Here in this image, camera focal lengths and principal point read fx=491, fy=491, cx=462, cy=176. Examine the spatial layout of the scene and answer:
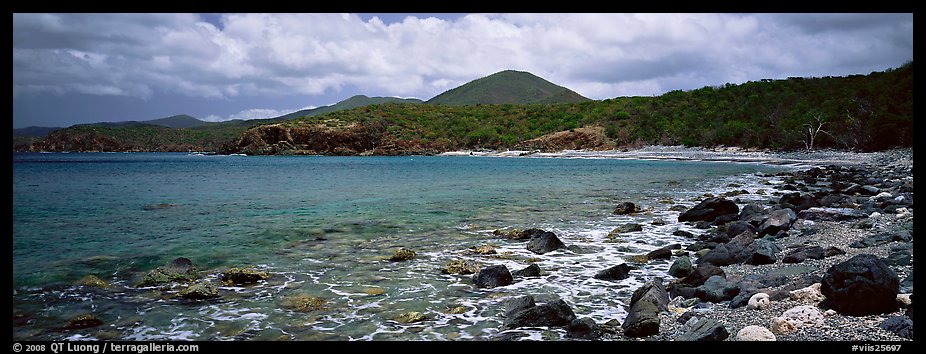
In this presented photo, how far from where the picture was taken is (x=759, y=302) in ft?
21.8

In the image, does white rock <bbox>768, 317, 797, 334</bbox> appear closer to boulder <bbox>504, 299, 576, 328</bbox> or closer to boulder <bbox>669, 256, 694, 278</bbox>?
boulder <bbox>504, 299, 576, 328</bbox>

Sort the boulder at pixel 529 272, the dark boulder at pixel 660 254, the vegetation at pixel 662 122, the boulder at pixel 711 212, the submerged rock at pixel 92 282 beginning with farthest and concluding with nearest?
the vegetation at pixel 662 122 < the boulder at pixel 711 212 < the dark boulder at pixel 660 254 < the boulder at pixel 529 272 < the submerged rock at pixel 92 282

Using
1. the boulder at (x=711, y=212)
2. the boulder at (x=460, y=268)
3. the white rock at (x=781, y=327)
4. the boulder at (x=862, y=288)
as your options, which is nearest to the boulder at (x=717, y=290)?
the boulder at (x=862, y=288)

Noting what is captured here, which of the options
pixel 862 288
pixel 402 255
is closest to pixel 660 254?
pixel 862 288

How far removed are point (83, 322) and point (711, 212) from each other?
16981 millimetres

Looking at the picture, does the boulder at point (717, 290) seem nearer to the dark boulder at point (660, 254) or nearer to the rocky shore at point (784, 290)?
the rocky shore at point (784, 290)

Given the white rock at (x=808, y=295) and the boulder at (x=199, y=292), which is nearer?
the white rock at (x=808, y=295)

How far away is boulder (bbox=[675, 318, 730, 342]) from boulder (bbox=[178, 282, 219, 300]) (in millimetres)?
7413

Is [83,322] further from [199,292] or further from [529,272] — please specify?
[529,272]

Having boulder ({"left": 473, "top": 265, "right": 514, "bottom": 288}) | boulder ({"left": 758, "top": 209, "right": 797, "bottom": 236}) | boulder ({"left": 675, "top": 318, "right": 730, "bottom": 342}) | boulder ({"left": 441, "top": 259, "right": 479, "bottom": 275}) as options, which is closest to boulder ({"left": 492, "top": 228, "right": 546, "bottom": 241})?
boulder ({"left": 441, "top": 259, "right": 479, "bottom": 275})

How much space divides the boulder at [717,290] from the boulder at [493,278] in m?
3.22

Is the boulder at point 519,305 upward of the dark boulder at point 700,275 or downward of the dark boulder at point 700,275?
downward

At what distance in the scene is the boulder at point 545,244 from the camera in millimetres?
12148

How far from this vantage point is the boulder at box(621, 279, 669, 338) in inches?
252
